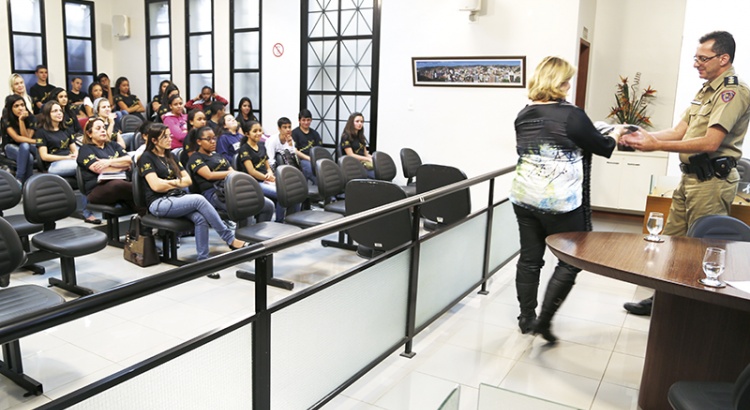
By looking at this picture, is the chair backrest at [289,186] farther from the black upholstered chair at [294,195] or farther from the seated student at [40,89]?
the seated student at [40,89]

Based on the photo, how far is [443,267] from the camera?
11.8 feet

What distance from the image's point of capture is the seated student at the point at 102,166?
16.9ft

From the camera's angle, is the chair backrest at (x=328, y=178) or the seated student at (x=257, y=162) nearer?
the chair backrest at (x=328, y=178)

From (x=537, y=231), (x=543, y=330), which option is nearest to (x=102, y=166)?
(x=537, y=231)

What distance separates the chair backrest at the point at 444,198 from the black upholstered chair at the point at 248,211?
1208 mm

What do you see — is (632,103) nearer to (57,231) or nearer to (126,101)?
(57,231)

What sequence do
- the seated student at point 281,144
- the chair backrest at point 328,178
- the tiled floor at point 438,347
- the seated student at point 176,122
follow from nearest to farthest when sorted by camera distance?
the tiled floor at point 438,347 → the chair backrest at point 328,178 → the seated student at point 281,144 → the seated student at point 176,122

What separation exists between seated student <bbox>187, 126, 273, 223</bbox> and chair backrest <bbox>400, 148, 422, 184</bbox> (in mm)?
2186

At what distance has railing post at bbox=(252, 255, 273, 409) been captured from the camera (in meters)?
1.96

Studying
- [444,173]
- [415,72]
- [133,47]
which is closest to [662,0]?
[415,72]

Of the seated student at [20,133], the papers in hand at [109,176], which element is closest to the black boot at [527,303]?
the papers in hand at [109,176]

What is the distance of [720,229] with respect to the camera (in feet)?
10.1

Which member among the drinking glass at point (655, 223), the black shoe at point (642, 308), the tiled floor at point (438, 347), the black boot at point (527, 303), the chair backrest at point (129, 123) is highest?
the chair backrest at point (129, 123)

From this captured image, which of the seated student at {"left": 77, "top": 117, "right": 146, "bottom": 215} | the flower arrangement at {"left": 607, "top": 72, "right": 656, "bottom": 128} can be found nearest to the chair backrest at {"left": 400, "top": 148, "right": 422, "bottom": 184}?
the flower arrangement at {"left": 607, "top": 72, "right": 656, "bottom": 128}
